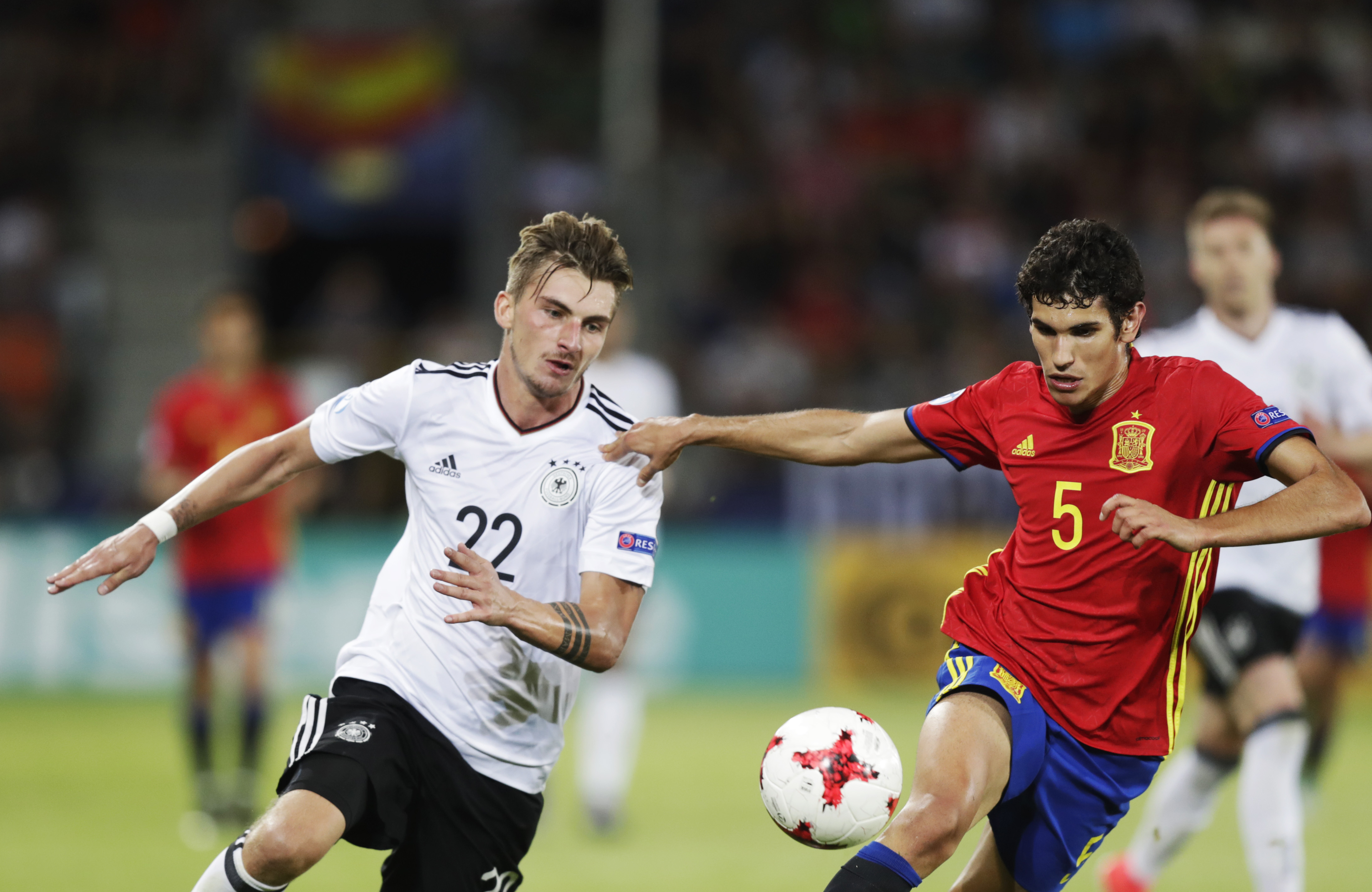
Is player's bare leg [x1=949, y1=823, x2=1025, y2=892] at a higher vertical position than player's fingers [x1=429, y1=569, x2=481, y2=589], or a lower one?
lower

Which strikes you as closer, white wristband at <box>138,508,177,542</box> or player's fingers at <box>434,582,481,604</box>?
player's fingers at <box>434,582,481,604</box>

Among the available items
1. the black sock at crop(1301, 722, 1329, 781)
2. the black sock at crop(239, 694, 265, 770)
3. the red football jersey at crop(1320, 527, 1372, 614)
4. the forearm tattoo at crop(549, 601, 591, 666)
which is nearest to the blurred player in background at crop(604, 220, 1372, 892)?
the forearm tattoo at crop(549, 601, 591, 666)

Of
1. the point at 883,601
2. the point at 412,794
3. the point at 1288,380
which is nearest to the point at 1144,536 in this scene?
the point at 412,794

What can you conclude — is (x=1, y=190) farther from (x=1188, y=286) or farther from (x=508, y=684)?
(x=508, y=684)

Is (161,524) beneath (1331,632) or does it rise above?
above

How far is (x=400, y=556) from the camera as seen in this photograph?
15.6ft

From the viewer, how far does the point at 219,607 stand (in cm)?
881

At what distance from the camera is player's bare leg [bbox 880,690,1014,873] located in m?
4.04

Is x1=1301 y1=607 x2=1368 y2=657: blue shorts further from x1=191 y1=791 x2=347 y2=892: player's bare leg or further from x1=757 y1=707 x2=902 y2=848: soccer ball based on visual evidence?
x1=191 y1=791 x2=347 y2=892: player's bare leg

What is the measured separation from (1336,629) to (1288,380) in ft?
13.9

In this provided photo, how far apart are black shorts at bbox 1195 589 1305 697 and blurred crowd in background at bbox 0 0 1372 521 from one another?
8.87m

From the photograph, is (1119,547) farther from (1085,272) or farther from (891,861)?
(891,861)

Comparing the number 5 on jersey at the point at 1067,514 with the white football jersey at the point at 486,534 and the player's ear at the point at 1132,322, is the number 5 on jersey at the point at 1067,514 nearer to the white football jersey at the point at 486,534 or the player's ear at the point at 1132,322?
the player's ear at the point at 1132,322

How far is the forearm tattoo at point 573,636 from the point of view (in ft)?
13.5
